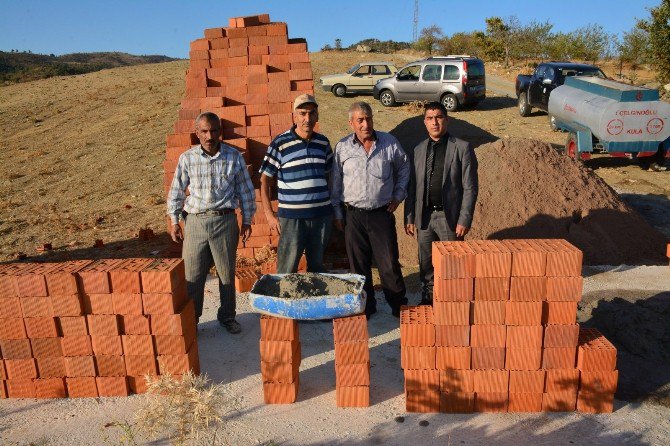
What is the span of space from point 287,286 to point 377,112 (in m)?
14.0

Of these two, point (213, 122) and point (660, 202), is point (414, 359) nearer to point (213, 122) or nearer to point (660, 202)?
point (213, 122)

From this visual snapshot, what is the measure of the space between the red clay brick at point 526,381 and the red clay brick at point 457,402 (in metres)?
0.29

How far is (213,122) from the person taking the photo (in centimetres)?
440

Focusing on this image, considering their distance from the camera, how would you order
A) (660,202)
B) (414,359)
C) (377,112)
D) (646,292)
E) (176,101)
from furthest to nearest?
(176,101) < (377,112) < (660,202) < (646,292) < (414,359)

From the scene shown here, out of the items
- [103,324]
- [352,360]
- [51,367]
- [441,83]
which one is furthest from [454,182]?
[441,83]

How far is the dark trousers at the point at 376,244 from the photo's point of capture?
4742 millimetres

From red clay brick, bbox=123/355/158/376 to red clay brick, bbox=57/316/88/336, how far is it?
373 mm

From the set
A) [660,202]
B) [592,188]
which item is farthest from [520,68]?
[592,188]

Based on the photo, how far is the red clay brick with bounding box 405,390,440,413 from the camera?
3.75 metres

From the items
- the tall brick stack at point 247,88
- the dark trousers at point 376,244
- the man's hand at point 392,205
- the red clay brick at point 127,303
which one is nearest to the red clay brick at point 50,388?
the red clay brick at point 127,303

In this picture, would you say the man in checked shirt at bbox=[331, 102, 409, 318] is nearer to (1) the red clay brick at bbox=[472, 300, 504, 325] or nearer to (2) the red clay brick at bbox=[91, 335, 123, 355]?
(1) the red clay brick at bbox=[472, 300, 504, 325]

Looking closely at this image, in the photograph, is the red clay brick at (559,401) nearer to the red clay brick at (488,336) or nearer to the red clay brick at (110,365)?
the red clay brick at (488,336)

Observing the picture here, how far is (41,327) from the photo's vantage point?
3.92 m

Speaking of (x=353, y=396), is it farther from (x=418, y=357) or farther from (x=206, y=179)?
(x=206, y=179)
